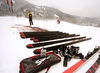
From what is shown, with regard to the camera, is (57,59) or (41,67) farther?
(57,59)

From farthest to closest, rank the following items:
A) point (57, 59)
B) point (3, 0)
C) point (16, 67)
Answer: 1. point (3, 0)
2. point (57, 59)
3. point (16, 67)

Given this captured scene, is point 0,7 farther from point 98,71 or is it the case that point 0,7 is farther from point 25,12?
point 98,71

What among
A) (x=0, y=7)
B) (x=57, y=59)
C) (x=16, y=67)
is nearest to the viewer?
(x=16, y=67)

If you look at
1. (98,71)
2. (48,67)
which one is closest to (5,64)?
(48,67)

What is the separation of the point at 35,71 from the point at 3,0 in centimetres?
2025

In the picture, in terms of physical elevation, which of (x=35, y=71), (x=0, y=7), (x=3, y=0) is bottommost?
(x=35, y=71)

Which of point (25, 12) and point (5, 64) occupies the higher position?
point (25, 12)

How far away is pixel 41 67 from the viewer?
3.63 ft

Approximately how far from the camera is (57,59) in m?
1.39

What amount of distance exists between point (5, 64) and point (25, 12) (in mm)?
21456

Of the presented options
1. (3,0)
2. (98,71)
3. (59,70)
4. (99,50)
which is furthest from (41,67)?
(3,0)

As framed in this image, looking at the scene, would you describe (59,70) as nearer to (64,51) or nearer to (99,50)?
(64,51)

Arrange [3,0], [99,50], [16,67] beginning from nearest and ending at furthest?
[16,67]
[99,50]
[3,0]

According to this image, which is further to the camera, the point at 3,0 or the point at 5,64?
the point at 3,0
